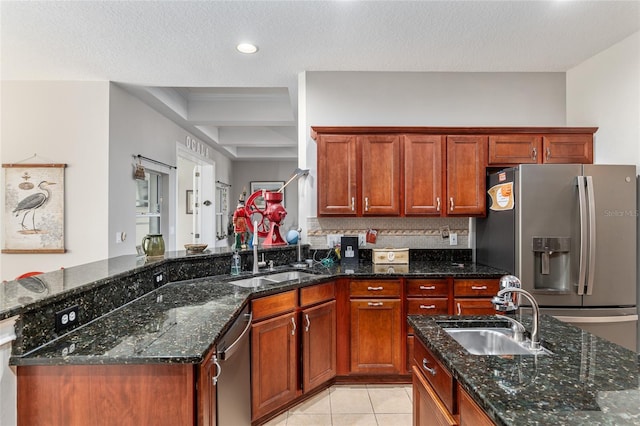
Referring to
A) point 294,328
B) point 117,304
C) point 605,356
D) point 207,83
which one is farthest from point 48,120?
point 605,356

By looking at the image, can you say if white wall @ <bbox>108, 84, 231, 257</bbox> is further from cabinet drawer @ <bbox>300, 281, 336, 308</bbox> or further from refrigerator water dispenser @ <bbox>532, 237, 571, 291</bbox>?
refrigerator water dispenser @ <bbox>532, 237, 571, 291</bbox>

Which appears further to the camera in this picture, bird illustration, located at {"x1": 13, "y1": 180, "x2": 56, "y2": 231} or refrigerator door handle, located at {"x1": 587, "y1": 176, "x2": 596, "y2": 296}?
bird illustration, located at {"x1": 13, "y1": 180, "x2": 56, "y2": 231}

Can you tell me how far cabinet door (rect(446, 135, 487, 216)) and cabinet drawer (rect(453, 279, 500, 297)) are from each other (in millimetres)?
663

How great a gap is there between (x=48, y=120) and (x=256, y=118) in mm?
2312

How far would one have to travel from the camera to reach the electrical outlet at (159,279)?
2235 millimetres

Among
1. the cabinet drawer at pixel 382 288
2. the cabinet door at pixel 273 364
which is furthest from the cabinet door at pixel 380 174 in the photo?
the cabinet door at pixel 273 364

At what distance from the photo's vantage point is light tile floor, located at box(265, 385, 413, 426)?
2379mm

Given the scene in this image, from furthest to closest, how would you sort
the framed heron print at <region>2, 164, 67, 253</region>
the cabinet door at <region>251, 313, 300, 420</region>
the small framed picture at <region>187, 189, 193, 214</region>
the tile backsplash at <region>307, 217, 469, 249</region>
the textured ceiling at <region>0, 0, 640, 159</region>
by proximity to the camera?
the small framed picture at <region>187, 189, 193, 214</region>
the tile backsplash at <region>307, 217, 469, 249</region>
the framed heron print at <region>2, 164, 67, 253</region>
the textured ceiling at <region>0, 0, 640, 159</region>
the cabinet door at <region>251, 313, 300, 420</region>

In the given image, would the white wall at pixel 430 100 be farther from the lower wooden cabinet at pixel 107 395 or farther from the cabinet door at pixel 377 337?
the lower wooden cabinet at pixel 107 395

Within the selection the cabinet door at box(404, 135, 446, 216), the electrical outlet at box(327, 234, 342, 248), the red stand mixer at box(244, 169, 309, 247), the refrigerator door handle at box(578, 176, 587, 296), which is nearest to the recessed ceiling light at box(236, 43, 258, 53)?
the red stand mixer at box(244, 169, 309, 247)

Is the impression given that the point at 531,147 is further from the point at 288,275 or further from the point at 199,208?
the point at 199,208

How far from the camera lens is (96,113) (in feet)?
11.5

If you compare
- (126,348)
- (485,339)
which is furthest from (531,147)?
(126,348)

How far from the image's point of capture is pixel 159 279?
2.29 m
